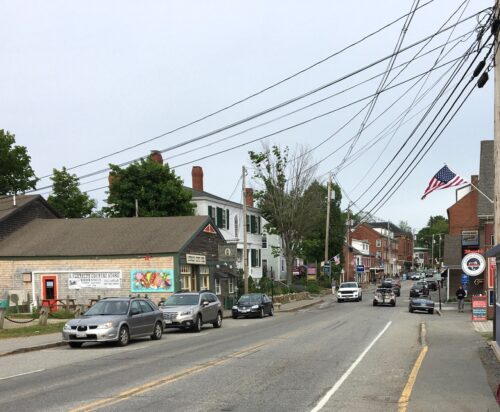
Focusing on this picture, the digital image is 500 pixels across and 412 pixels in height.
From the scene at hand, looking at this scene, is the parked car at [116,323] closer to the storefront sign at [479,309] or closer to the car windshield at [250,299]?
the car windshield at [250,299]

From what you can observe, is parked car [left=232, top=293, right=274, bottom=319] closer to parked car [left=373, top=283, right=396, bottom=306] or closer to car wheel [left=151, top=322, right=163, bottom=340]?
car wheel [left=151, top=322, right=163, bottom=340]

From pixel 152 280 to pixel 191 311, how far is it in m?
12.5

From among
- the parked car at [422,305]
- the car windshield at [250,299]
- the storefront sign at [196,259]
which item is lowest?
the parked car at [422,305]

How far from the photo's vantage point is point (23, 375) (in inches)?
504

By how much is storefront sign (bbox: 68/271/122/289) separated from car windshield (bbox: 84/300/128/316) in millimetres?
17407

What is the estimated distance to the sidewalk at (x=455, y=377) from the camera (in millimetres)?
9539

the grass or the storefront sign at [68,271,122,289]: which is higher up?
the storefront sign at [68,271,122,289]

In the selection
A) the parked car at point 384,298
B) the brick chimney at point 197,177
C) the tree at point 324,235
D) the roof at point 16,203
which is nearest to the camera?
the roof at point 16,203

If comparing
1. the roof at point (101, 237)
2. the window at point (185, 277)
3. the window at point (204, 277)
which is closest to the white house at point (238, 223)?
the window at point (204, 277)

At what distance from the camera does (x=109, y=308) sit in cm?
1950

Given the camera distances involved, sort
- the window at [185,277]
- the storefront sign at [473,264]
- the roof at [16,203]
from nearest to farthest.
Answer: the storefront sign at [473,264] < the window at [185,277] < the roof at [16,203]

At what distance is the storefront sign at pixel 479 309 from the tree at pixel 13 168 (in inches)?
1626

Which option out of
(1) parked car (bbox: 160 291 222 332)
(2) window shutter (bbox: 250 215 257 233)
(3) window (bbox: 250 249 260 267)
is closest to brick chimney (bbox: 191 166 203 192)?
(2) window shutter (bbox: 250 215 257 233)

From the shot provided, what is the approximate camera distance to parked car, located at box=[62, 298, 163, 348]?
1805 centimetres
